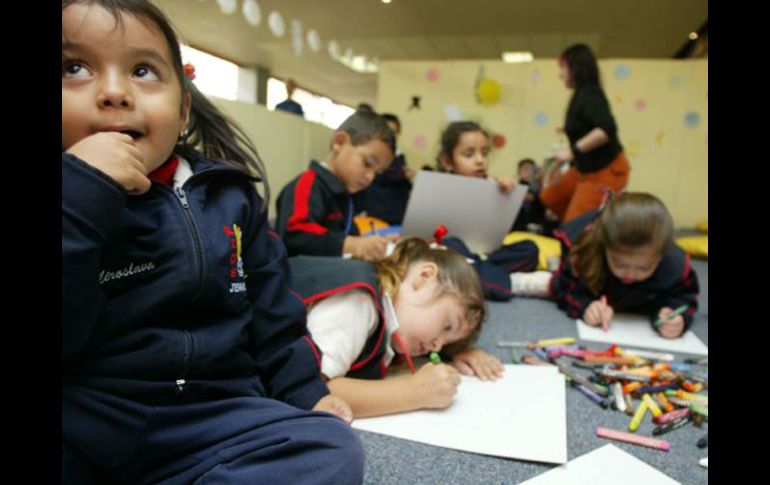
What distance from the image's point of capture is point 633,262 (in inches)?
38.8

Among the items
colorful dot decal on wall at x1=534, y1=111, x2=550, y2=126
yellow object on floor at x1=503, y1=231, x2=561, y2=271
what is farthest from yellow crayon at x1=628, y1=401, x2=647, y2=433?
colorful dot decal on wall at x1=534, y1=111, x2=550, y2=126

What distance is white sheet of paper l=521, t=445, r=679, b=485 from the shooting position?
0.49m

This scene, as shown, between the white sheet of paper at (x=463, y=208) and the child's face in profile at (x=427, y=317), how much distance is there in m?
0.57

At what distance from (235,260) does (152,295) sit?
88 mm

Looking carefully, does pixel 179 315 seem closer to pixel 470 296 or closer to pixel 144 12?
pixel 144 12

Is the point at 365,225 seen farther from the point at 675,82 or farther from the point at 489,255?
the point at 675,82

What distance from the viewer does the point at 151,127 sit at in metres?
0.39

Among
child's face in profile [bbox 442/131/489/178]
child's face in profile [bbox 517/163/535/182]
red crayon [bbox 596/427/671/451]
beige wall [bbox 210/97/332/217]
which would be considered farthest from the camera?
child's face in profile [bbox 517/163/535/182]

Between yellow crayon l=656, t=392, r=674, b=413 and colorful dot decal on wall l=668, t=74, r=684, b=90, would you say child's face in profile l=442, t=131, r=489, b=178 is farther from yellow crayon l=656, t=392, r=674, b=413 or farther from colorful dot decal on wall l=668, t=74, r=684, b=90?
colorful dot decal on wall l=668, t=74, r=684, b=90

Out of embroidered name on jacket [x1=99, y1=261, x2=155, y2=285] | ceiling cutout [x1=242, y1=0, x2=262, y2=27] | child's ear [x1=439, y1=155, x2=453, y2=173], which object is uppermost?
ceiling cutout [x1=242, y1=0, x2=262, y2=27]

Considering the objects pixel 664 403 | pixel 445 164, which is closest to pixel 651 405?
pixel 664 403

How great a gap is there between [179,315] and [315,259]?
12.1 inches

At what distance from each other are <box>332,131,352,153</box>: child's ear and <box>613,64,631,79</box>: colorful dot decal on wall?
247 centimetres
